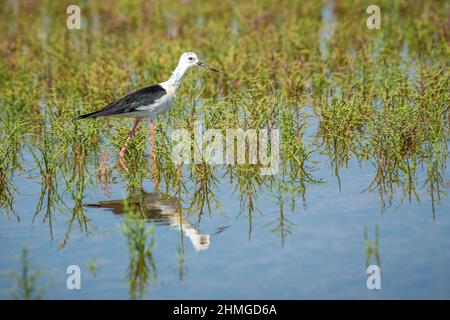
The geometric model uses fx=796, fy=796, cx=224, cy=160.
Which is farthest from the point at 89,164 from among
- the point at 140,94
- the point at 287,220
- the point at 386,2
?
the point at 386,2

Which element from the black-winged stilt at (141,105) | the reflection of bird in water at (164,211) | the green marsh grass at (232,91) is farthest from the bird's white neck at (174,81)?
the reflection of bird in water at (164,211)

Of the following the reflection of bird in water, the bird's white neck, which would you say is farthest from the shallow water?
the bird's white neck

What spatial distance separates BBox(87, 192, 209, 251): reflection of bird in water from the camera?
6.14m

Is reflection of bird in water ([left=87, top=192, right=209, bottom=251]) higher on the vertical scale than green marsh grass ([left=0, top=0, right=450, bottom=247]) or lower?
lower

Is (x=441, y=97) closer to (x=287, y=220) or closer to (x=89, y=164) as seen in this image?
(x=287, y=220)

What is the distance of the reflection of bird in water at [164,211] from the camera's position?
614 cm

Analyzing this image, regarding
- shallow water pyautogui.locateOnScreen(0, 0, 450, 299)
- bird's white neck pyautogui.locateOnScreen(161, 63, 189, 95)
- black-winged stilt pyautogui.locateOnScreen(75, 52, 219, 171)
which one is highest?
bird's white neck pyautogui.locateOnScreen(161, 63, 189, 95)

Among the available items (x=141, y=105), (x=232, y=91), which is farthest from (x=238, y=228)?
(x=232, y=91)

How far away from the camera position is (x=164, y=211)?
6.91 m

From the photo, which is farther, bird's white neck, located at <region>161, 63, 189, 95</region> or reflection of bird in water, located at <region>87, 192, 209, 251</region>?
bird's white neck, located at <region>161, 63, 189, 95</region>

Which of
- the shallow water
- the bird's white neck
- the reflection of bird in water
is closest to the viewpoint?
the shallow water

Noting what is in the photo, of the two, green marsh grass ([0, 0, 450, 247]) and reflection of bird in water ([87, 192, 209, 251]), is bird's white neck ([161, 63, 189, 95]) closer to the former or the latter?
green marsh grass ([0, 0, 450, 247])

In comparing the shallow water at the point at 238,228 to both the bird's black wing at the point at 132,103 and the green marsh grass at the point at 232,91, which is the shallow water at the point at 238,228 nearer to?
the green marsh grass at the point at 232,91
